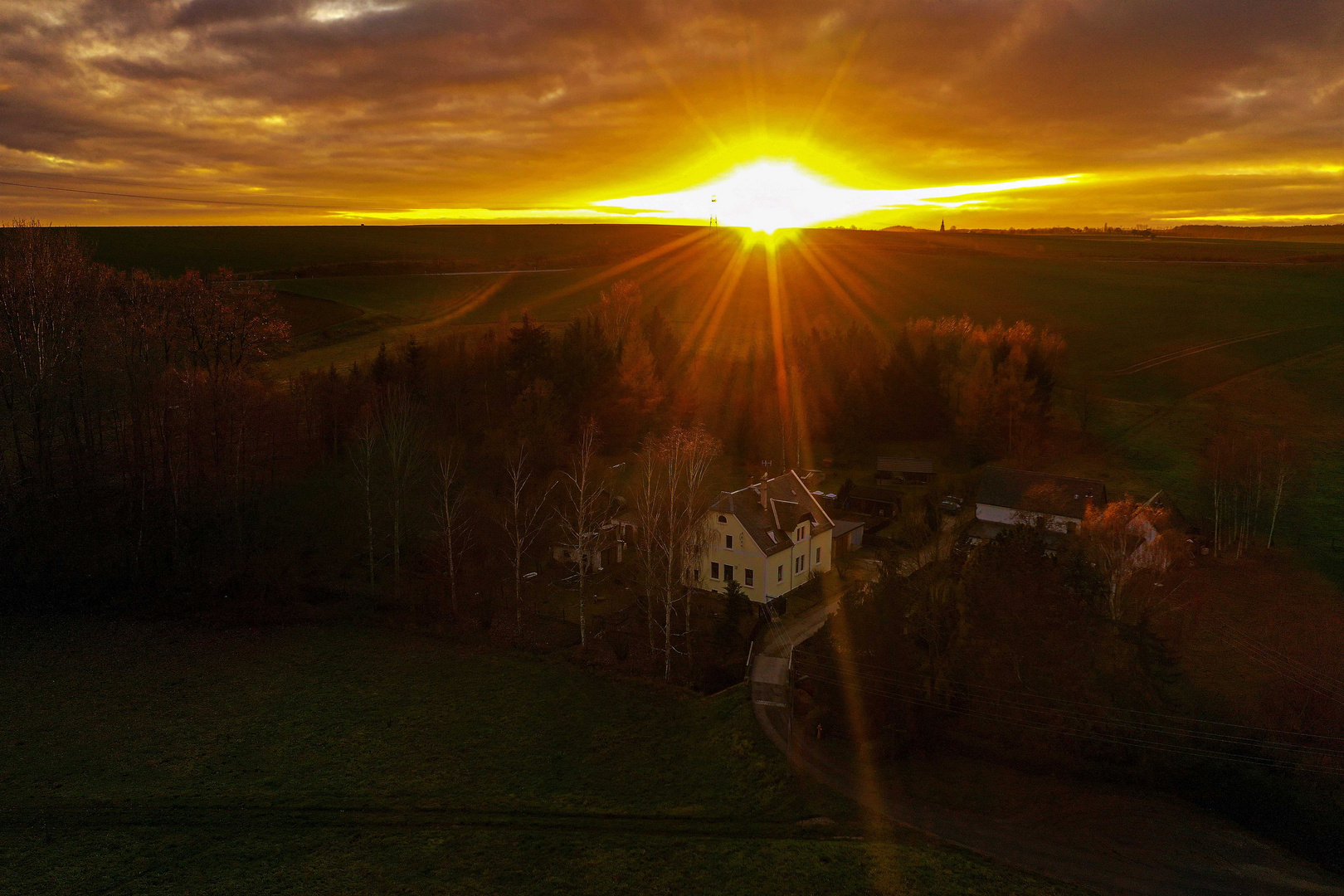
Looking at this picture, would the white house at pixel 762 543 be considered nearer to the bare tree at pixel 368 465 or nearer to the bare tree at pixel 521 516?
the bare tree at pixel 521 516

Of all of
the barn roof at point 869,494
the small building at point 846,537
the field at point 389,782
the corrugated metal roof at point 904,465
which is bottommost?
the field at point 389,782

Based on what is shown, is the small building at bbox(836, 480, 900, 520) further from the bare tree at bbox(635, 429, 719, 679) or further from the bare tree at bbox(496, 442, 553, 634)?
the bare tree at bbox(496, 442, 553, 634)

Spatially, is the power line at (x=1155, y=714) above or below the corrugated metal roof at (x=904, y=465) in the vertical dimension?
below

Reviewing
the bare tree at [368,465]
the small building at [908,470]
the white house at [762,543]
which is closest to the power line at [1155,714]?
the white house at [762,543]

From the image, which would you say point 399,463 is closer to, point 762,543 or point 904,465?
point 762,543

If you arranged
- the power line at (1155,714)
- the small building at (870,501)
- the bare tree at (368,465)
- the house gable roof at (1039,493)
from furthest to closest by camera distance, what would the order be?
1. the small building at (870,501)
2. the house gable roof at (1039,493)
3. the bare tree at (368,465)
4. the power line at (1155,714)

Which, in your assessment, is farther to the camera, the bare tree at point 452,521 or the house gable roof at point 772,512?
the house gable roof at point 772,512

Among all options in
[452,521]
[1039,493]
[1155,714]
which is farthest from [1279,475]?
[452,521]

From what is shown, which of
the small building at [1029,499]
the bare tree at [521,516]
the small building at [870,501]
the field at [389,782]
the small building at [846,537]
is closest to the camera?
the field at [389,782]
